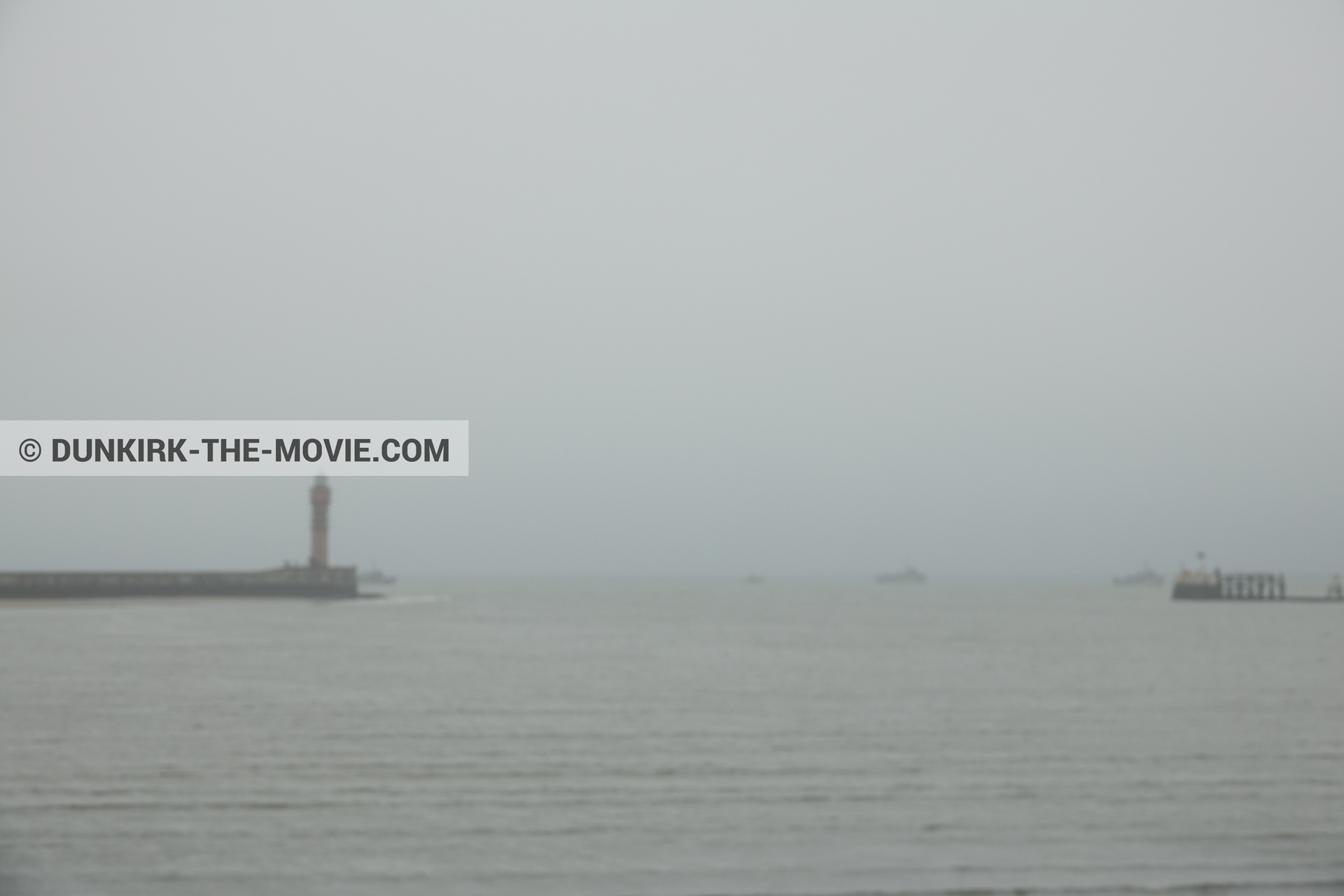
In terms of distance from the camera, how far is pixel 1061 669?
34.5 meters

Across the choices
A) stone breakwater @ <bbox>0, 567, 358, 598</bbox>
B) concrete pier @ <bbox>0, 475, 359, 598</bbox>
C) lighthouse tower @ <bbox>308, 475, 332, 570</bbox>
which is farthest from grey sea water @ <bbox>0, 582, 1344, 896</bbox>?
stone breakwater @ <bbox>0, 567, 358, 598</bbox>

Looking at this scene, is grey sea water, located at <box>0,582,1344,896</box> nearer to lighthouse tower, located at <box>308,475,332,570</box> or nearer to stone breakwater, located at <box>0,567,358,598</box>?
lighthouse tower, located at <box>308,475,332,570</box>

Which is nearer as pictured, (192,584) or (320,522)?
(320,522)

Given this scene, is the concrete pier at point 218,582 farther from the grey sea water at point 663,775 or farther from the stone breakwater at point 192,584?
the grey sea water at point 663,775

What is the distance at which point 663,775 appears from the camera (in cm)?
1664

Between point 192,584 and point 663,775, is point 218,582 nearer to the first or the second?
point 192,584

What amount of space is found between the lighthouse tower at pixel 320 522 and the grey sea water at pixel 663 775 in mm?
45737

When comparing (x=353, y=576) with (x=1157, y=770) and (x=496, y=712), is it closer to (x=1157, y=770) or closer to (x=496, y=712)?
(x=496, y=712)

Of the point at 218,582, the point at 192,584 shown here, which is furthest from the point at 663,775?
the point at 192,584

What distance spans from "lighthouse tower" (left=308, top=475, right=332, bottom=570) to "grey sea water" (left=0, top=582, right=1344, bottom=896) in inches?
1801

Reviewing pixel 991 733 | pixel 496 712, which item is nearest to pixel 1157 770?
pixel 991 733

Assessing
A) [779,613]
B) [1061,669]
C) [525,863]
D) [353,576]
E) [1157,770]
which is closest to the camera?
[525,863]

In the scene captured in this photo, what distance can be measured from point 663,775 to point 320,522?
73.8 meters

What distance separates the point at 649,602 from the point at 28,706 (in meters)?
92.6
